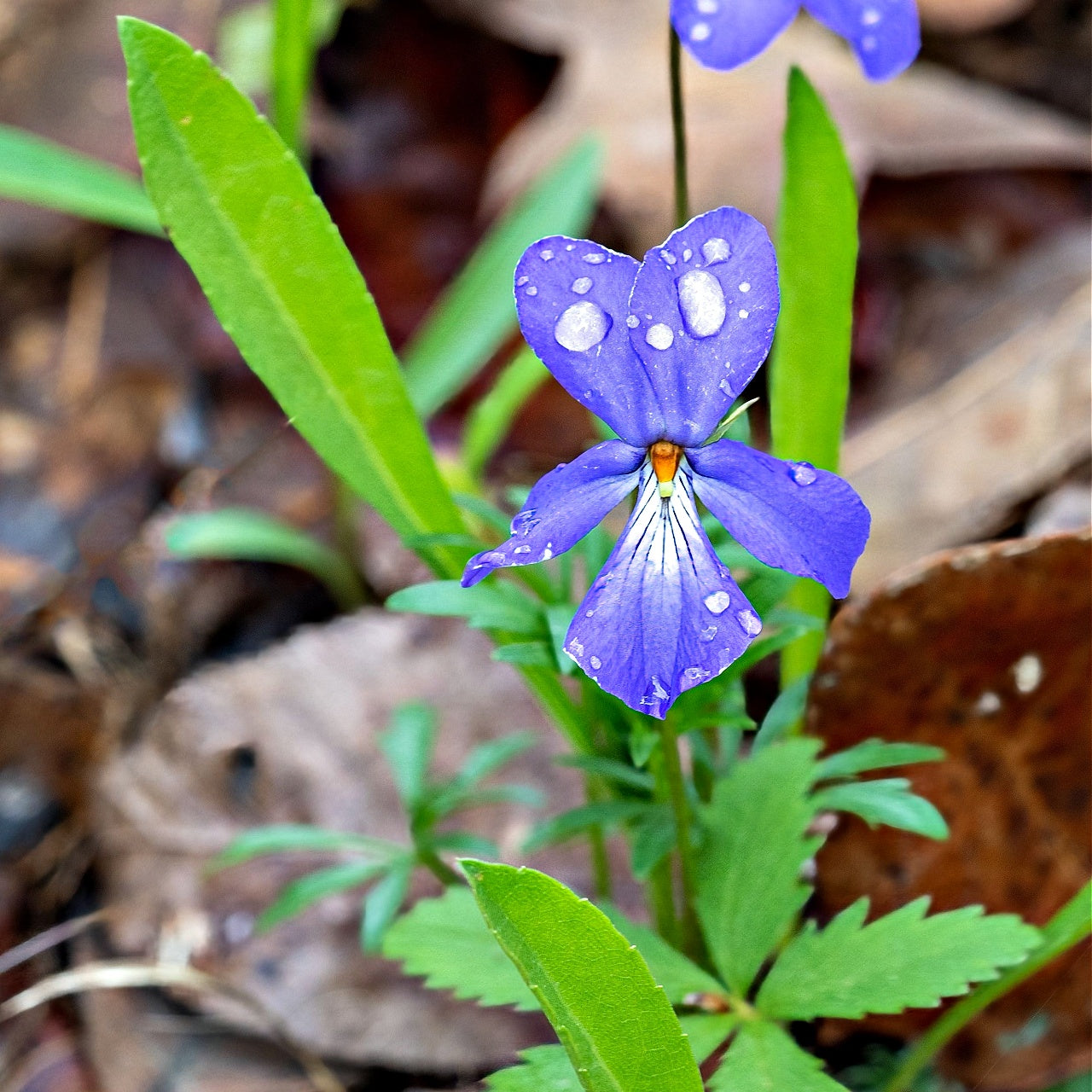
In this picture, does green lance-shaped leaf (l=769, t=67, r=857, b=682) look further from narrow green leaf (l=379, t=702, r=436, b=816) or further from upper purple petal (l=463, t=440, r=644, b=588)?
narrow green leaf (l=379, t=702, r=436, b=816)

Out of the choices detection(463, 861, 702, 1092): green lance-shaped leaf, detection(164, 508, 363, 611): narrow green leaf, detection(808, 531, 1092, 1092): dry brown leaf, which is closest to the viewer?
detection(463, 861, 702, 1092): green lance-shaped leaf

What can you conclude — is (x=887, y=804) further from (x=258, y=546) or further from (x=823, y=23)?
(x=258, y=546)

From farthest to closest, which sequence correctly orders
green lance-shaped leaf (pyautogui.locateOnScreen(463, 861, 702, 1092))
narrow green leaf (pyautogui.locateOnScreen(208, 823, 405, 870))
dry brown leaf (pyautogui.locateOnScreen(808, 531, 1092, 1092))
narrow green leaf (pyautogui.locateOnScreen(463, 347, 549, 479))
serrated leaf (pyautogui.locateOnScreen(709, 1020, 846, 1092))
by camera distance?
narrow green leaf (pyautogui.locateOnScreen(463, 347, 549, 479)) < narrow green leaf (pyautogui.locateOnScreen(208, 823, 405, 870)) < dry brown leaf (pyautogui.locateOnScreen(808, 531, 1092, 1092)) < serrated leaf (pyautogui.locateOnScreen(709, 1020, 846, 1092)) < green lance-shaped leaf (pyautogui.locateOnScreen(463, 861, 702, 1092))

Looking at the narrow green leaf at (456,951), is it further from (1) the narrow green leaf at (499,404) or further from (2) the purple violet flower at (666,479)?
(1) the narrow green leaf at (499,404)

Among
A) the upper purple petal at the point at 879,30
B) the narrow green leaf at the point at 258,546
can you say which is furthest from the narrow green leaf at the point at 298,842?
the upper purple petal at the point at 879,30

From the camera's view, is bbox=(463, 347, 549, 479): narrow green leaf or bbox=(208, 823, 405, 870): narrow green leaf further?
bbox=(463, 347, 549, 479): narrow green leaf

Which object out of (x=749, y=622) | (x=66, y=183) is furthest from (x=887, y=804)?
(x=66, y=183)

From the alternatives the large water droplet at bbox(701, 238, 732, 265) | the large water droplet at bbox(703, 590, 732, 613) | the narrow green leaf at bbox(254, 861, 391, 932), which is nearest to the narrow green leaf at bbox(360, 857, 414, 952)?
the narrow green leaf at bbox(254, 861, 391, 932)
